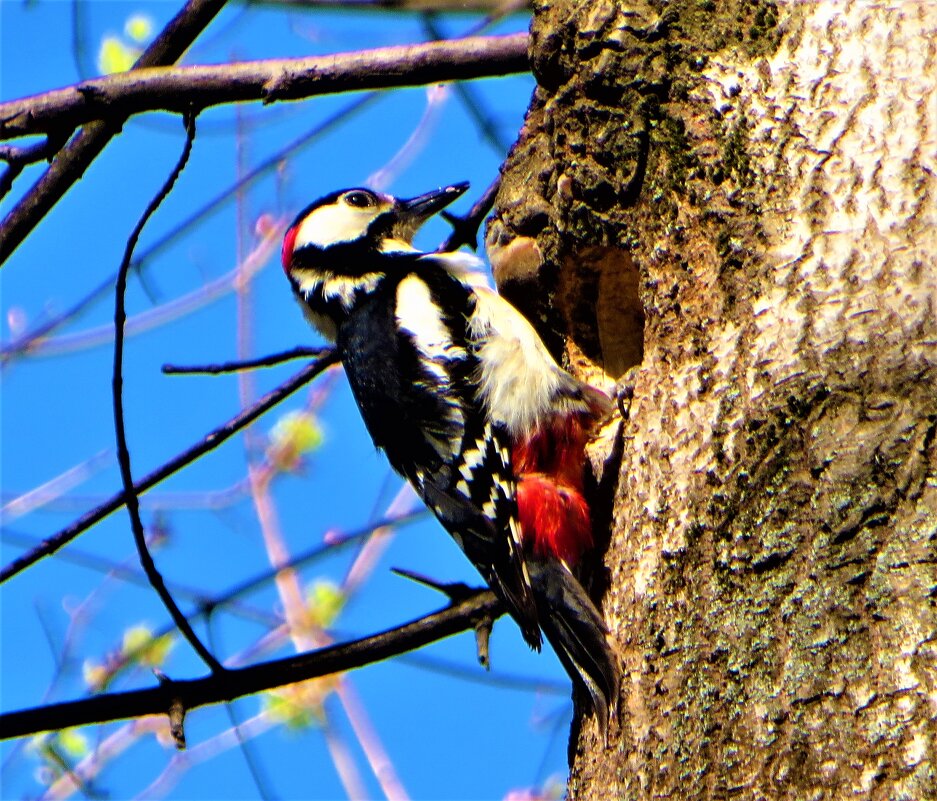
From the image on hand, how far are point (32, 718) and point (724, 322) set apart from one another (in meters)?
1.67

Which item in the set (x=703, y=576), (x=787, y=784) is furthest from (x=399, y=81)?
(x=787, y=784)

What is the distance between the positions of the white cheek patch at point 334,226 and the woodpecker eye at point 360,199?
0.05 feet

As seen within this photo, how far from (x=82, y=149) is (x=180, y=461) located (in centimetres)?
81

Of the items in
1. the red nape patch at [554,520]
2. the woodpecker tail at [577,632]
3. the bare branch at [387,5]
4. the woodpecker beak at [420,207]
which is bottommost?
the woodpecker tail at [577,632]

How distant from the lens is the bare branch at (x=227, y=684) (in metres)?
2.53

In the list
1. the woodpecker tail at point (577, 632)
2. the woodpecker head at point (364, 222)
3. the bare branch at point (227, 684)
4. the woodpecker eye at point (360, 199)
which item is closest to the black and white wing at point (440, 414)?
the woodpecker tail at point (577, 632)

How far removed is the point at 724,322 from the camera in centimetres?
240

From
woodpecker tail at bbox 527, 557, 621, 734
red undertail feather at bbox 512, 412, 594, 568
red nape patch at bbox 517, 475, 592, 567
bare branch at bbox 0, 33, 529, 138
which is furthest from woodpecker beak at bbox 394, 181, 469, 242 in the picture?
woodpecker tail at bbox 527, 557, 621, 734

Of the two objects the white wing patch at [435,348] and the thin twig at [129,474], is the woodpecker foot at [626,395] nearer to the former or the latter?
the white wing patch at [435,348]

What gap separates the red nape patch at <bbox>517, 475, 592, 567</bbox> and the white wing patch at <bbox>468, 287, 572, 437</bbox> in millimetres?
189

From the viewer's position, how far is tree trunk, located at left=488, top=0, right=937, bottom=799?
189 centimetres

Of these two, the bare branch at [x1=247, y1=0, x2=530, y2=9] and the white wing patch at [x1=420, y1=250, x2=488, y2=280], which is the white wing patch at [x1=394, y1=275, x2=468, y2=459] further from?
the bare branch at [x1=247, y1=0, x2=530, y2=9]

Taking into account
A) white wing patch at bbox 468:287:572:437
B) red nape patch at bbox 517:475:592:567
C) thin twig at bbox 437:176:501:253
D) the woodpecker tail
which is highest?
thin twig at bbox 437:176:501:253

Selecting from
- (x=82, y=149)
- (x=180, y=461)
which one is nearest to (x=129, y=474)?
(x=180, y=461)
